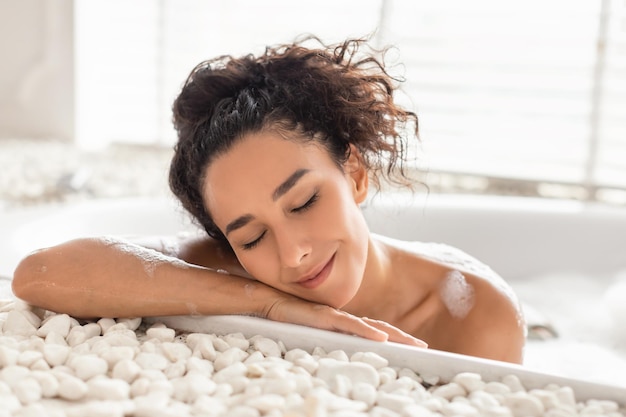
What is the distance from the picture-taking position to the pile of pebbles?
903mm

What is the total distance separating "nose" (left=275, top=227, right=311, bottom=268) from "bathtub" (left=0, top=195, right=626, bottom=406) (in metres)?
0.85

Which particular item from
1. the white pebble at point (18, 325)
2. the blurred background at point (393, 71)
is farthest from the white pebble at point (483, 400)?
the blurred background at point (393, 71)

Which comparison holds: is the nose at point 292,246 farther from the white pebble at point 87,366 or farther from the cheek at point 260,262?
the white pebble at point 87,366

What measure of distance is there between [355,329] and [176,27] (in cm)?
360

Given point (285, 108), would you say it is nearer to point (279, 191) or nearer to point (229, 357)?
point (279, 191)

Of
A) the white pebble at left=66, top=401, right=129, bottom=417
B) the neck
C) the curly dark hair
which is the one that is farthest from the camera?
the neck

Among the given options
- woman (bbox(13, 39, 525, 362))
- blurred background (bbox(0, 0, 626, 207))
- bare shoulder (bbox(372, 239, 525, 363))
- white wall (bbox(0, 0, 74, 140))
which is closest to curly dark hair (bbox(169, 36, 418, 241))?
woman (bbox(13, 39, 525, 362))

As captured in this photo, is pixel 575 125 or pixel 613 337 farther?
pixel 575 125

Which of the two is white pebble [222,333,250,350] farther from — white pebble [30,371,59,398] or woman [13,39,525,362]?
white pebble [30,371,59,398]

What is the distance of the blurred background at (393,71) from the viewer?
11.1ft

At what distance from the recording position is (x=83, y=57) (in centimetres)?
438

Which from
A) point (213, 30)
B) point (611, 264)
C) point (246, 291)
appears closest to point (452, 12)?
point (213, 30)

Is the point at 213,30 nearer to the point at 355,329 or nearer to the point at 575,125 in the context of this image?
the point at 575,125

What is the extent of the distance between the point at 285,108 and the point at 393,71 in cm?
161
